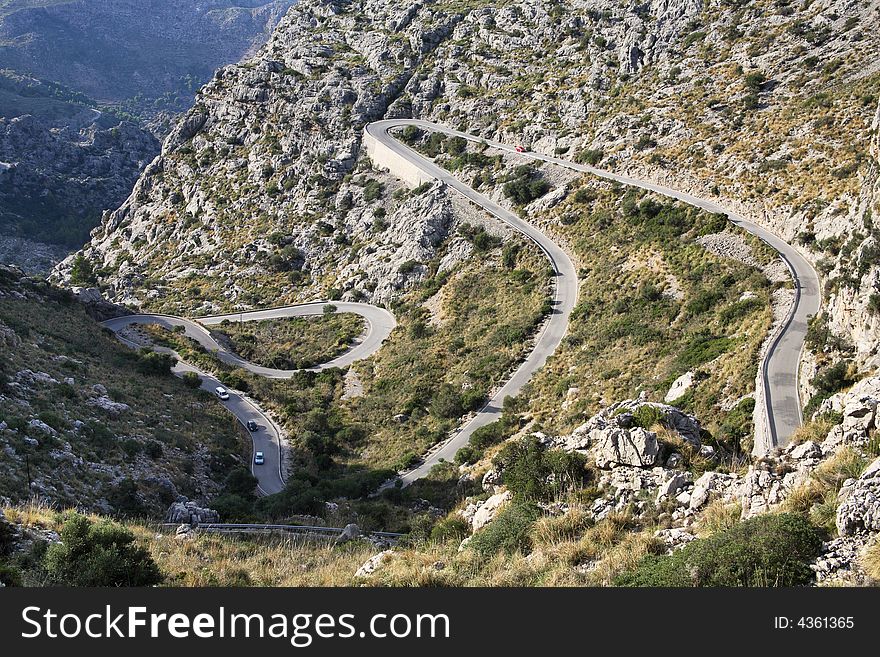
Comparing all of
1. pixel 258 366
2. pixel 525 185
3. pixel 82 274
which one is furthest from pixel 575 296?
pixel 82 274

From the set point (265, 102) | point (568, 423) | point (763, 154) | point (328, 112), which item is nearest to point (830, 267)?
point (568, 423)

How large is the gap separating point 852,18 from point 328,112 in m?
82.9

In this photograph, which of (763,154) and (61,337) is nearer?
(61,337)

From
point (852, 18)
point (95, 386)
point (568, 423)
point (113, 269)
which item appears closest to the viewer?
point (568, 423)

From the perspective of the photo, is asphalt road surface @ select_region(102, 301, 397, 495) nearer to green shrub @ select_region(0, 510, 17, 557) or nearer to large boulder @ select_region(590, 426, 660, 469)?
green shrub @ select_region(0, 510, 17, 557)

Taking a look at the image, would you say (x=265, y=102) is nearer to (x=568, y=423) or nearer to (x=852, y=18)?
(x=852, y=18)

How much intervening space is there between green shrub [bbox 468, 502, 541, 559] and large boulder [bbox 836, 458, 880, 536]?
21.3 feet

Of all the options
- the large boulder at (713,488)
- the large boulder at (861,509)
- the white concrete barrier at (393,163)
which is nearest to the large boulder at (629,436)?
the large boulder at (713,488)

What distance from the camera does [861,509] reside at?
9.88 meters

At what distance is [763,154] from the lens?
57812 millimetres

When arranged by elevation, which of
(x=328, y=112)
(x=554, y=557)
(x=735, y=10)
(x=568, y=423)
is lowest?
(x=554, y=557)

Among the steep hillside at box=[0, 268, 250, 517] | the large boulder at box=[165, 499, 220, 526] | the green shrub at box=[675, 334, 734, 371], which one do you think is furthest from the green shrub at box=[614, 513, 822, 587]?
the green shrub at box=[675, 334, 734, 371]

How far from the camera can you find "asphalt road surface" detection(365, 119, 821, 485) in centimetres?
2338

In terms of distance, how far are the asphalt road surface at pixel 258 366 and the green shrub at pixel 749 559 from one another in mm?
31910
